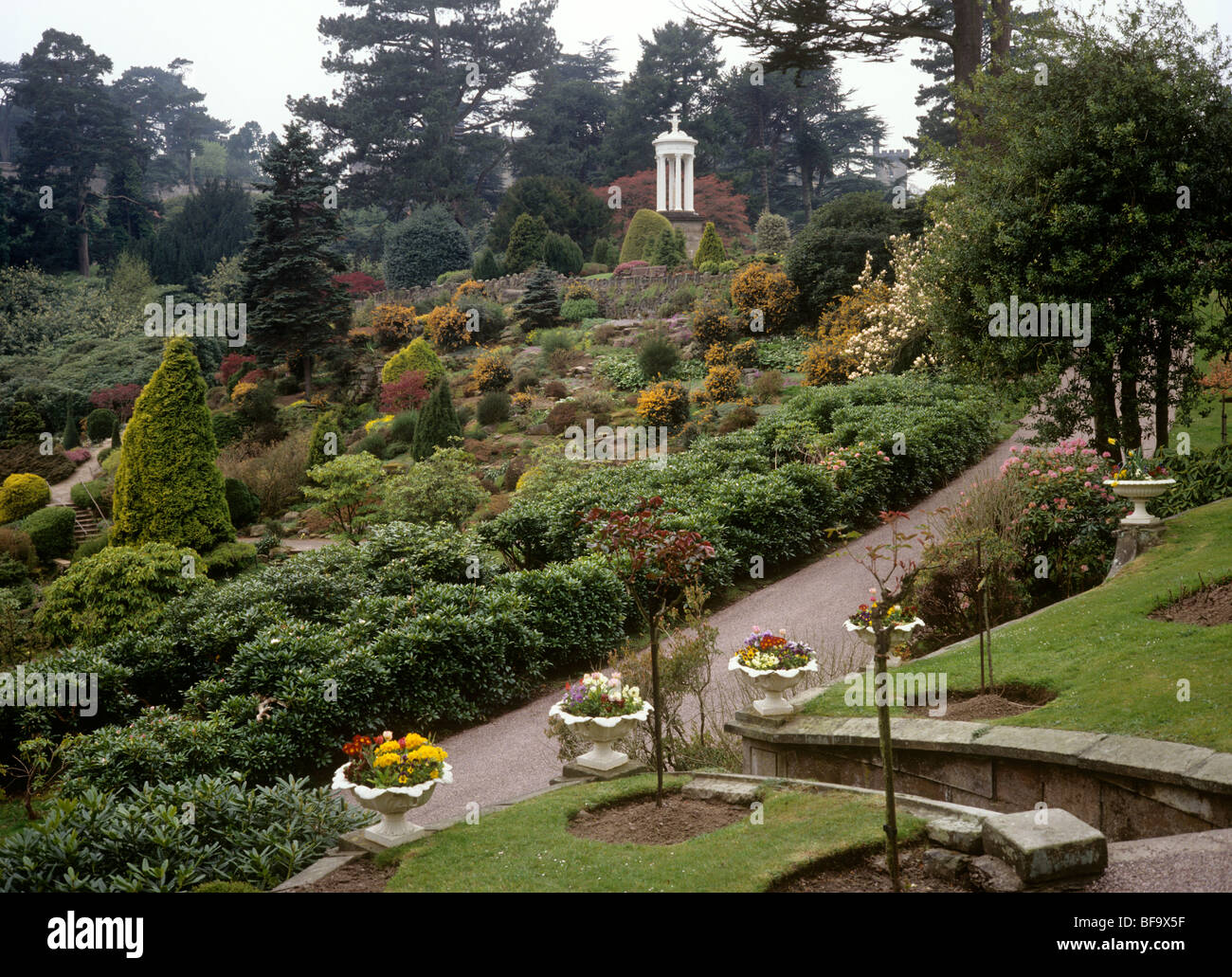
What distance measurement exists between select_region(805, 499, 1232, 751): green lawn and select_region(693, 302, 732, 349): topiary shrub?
1435 cm

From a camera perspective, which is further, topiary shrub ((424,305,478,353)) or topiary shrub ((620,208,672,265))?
topiary shrub ((620,208,672,265))

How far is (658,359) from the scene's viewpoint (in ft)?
69.7

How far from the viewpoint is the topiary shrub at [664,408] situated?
18109mm

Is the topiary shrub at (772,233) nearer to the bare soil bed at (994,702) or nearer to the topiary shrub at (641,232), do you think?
the topiary shrub at (641,232)

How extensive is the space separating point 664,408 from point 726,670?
1048 centimetres

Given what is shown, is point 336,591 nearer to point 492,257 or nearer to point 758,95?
point 492,257

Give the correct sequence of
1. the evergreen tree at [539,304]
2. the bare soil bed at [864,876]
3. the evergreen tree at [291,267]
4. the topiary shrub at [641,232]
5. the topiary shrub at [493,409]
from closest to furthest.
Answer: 1. the bare soil bed at [864,876]
2. the topiary shrub at [493,409]
3. the evergreen tree at [291,267]
4. the evergreen tree at [539,304]
5. the topiary shrub at [641,232]

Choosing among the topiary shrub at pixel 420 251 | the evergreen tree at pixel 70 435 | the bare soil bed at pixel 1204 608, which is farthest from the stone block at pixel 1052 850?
the topiary shrub at pixel 420 251

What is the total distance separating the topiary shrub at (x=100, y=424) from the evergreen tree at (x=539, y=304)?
38.5 ft

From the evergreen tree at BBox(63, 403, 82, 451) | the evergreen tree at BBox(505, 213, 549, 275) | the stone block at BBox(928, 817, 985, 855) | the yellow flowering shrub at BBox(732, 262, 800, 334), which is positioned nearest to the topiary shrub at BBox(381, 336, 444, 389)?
the yellow flowering shrub at BBox(732, 262, 800, 334)

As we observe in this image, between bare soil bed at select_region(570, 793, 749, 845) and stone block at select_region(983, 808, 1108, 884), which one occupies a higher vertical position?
stone block at select_region(983, 808, 1108, 884)

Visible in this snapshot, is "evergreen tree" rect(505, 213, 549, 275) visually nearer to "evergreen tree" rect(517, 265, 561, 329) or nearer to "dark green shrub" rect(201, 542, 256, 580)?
"evergreen tree" rect(517, 265, 561, 329)

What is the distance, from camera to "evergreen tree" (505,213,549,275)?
3250cm

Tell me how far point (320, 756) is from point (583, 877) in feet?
10.8
